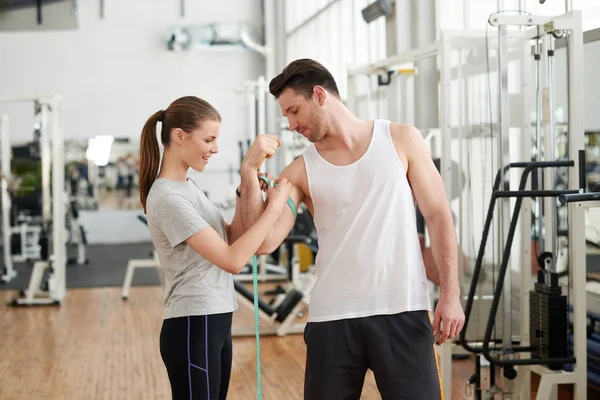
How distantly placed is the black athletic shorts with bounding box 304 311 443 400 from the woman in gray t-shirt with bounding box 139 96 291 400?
28 cm

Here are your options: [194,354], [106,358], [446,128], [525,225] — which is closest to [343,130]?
[194,354]

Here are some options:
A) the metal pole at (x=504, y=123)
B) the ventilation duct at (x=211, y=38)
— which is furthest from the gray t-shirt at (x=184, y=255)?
the ventilation duct at (x=211, y=38)

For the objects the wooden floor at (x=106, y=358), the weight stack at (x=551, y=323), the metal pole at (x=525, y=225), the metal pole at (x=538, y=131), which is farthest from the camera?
the wooden floor at (x=106, y=358)

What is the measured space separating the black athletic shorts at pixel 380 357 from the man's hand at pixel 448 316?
0.03 metres

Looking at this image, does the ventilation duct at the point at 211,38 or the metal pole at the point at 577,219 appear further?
the ventilation duct at the point at 211,38

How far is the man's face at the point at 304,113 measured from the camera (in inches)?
80.8

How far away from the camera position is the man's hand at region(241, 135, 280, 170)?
205cm

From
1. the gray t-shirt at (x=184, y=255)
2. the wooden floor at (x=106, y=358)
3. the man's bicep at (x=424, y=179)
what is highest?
the man's bicep at (x=424, y=179)

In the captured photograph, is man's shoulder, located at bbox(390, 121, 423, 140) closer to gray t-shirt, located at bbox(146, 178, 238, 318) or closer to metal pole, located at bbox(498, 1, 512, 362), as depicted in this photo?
gray t-shirt, located at bbox(146, 178, 238, 318)

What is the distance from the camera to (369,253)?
6.68 feet

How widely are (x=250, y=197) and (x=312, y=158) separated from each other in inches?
7.5

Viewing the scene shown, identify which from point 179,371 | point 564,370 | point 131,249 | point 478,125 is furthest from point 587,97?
point 131,249

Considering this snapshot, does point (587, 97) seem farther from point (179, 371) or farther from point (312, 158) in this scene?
point (179, 371)

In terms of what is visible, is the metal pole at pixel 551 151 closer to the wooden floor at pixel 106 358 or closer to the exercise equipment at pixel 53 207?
the wooden floor at pixel 106 358
